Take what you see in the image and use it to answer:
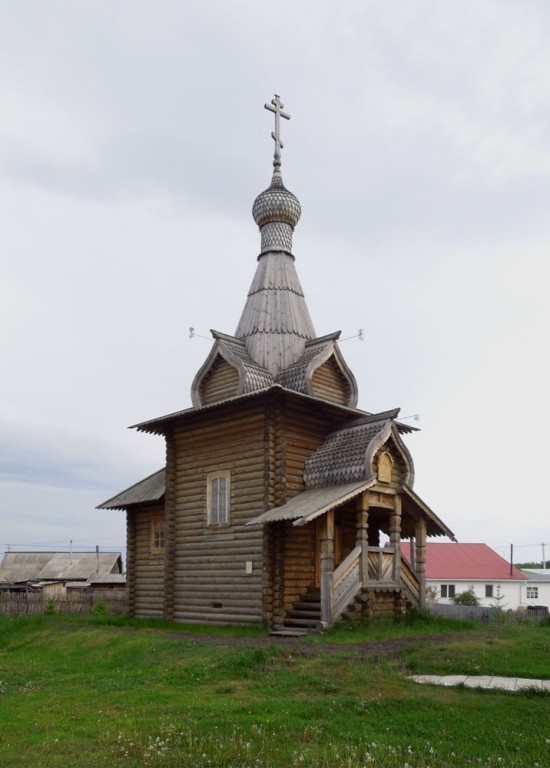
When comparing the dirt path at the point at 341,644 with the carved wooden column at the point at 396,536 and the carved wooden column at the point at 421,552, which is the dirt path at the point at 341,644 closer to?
the carved wooden column at the point at 396,536

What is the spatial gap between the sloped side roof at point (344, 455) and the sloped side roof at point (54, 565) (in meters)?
35.5

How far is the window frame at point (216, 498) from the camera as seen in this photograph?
63.6 ft

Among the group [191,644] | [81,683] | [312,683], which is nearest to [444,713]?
[312,683]

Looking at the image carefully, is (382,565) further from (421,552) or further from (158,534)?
(158,534)

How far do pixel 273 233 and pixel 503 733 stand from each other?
710 inches

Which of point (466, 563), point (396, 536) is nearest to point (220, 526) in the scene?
point (396, 536)

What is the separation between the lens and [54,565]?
53.6 metres

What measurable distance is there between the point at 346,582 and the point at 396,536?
91.0 inches

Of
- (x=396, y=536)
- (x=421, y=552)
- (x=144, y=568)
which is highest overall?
(x=396, y=536)

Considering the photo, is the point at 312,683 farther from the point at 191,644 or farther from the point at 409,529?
the point at 409,529

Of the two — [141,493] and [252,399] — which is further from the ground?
[252,399]

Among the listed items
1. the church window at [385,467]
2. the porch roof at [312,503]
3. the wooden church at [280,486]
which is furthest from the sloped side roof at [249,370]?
the church window at [385,467]

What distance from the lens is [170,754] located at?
22.5ft

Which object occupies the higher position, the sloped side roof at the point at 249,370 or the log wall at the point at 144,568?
the sloped side roof at the point at 249,370
